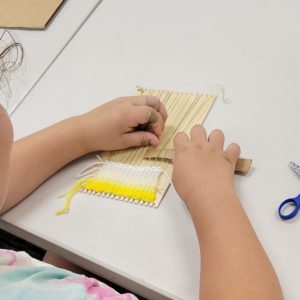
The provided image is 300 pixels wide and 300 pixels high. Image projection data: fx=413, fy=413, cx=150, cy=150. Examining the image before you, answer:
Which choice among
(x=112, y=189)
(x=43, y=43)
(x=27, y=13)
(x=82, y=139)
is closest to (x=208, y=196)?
(x=112, y=189)

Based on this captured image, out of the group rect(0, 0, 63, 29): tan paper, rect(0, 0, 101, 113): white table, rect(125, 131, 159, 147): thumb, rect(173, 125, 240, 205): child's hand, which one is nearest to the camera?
rect(173, 125, 240, 205): child's hand

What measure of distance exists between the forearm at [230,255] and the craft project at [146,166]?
0.31 ft

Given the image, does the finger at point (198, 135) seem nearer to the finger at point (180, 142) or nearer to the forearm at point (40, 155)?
the finger at point (180, 142)

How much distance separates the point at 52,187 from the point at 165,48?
35cm

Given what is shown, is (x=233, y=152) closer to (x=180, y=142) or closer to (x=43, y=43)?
(x=180, y=142)

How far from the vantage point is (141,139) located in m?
0.67

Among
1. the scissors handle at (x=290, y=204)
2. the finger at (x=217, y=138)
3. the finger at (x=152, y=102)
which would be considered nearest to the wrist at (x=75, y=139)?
the finger at (x=152, y=102)

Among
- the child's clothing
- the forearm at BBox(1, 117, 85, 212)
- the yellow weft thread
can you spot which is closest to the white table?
the forearm at BBox(1, 117, 85, 212)

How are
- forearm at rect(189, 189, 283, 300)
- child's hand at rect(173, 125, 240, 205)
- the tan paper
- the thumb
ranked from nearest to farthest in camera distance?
forearm at rect(189, 189, 283, 300), child's hand at rect(173, 125, 240, 205), the thumb, the tan paper

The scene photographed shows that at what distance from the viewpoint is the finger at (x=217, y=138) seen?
62 cm

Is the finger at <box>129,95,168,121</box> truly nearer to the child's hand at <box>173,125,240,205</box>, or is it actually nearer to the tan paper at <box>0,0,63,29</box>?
the child's hand at <box>173,125,240,205</box>

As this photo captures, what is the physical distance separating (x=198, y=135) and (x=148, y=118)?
0.09 metres

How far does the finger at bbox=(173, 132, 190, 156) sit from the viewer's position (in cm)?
63

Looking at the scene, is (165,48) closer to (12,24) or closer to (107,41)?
(107,41)
